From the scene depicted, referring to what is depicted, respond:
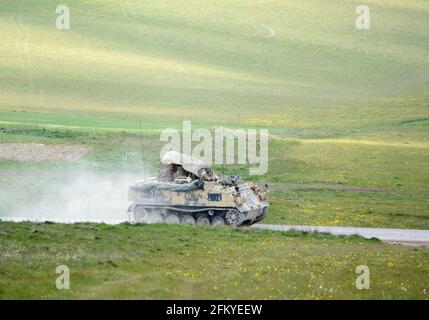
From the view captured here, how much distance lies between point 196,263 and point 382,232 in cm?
1306

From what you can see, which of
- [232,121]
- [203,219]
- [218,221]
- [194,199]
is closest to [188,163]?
[194,199]

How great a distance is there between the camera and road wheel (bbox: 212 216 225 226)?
4044cm

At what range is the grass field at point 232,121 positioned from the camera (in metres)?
28.7

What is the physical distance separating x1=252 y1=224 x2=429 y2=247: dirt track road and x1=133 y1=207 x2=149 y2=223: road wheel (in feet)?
15.5

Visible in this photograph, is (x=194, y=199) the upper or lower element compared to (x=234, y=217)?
upper

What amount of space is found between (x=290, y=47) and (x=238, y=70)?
1103 centimetres

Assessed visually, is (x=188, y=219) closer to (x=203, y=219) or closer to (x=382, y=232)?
(x=203, y=219)

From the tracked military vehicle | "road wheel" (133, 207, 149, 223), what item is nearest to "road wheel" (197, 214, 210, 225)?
the tracked military vehicle

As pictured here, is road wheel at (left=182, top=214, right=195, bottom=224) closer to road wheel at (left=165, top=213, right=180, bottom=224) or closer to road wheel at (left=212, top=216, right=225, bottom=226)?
road wheel at (left=165, top=213, right=180, bottom=224)

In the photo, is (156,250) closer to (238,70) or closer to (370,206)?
(370,206)

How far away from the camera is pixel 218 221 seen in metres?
40.5

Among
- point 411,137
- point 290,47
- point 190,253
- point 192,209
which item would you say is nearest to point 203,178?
point 192,209

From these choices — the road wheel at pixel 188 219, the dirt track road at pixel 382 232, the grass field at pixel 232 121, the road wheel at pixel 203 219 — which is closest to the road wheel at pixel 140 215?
the road wheel at pixel 188 219

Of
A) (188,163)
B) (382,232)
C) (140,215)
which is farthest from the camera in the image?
(188,163)
